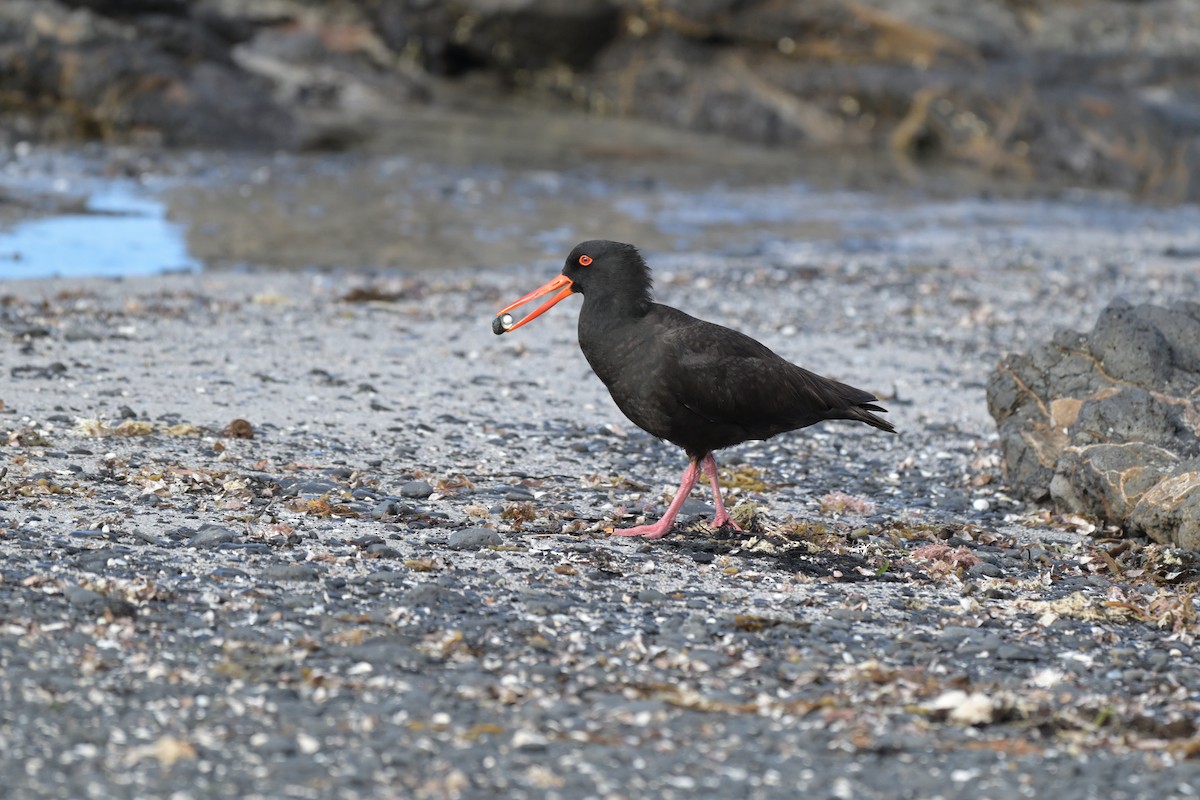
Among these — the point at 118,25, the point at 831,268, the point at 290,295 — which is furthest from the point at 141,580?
the point at 118,25

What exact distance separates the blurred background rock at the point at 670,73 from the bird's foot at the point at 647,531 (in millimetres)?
16878

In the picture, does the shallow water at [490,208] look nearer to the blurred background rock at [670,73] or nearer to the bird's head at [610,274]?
the blurred background rock at [670,73]

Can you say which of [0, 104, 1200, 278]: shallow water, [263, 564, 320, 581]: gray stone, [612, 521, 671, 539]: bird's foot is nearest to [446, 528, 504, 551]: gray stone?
[612, 521, 671, 539]: bird's foot

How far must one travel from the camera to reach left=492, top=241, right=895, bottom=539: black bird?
21.2 feet

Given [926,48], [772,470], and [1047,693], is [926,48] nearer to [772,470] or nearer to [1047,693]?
[772,470]

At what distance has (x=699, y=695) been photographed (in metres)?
4.70

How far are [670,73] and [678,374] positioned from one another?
24.6m

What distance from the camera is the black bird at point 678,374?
648 centimetres

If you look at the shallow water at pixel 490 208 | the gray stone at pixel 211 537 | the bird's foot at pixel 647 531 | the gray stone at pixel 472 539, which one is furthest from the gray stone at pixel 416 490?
the shallow water at pixel 490 208

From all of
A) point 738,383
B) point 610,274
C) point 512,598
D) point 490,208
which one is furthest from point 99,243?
point 512,598

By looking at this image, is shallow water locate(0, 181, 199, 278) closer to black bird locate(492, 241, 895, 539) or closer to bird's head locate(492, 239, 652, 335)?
bird's head locate(492, 239, 652, 335)

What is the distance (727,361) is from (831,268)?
829 cm

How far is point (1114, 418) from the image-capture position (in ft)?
24.3

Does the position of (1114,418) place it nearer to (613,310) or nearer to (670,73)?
(613,310)
